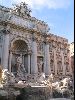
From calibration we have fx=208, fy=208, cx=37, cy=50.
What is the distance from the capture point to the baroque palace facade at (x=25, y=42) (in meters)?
23.1

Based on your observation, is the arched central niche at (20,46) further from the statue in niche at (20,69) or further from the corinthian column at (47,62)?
the corinthian column at (47,62)

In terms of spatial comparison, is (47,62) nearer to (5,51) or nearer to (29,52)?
(29,52)

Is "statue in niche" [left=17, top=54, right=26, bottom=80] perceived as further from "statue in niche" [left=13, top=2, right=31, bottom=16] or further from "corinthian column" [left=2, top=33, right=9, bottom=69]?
"statue in niche" [left=13, top=2, right=31, bottom=16]

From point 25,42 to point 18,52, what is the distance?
145 centimetres

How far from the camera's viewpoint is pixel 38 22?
26.7 metres

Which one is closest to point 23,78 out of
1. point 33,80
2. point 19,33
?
point 33,80

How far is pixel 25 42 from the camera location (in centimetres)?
2472

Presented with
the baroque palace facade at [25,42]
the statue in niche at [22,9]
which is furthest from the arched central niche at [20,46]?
the statue in niche at [22,9]

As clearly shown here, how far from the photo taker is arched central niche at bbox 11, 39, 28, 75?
79.0 feet

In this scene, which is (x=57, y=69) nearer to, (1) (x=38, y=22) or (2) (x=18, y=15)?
(1) (x=38, y=22)

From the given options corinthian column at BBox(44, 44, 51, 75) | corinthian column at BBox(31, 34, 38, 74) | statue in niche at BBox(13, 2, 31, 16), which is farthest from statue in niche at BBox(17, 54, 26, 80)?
statue in niche at BBox(13, 2, 31, 16)

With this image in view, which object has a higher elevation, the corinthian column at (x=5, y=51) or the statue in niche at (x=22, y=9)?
the statue in niche at (x=22, y=9)

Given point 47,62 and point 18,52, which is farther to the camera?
point 47,62

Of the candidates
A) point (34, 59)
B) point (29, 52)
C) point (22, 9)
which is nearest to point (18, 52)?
point (29, 52)
